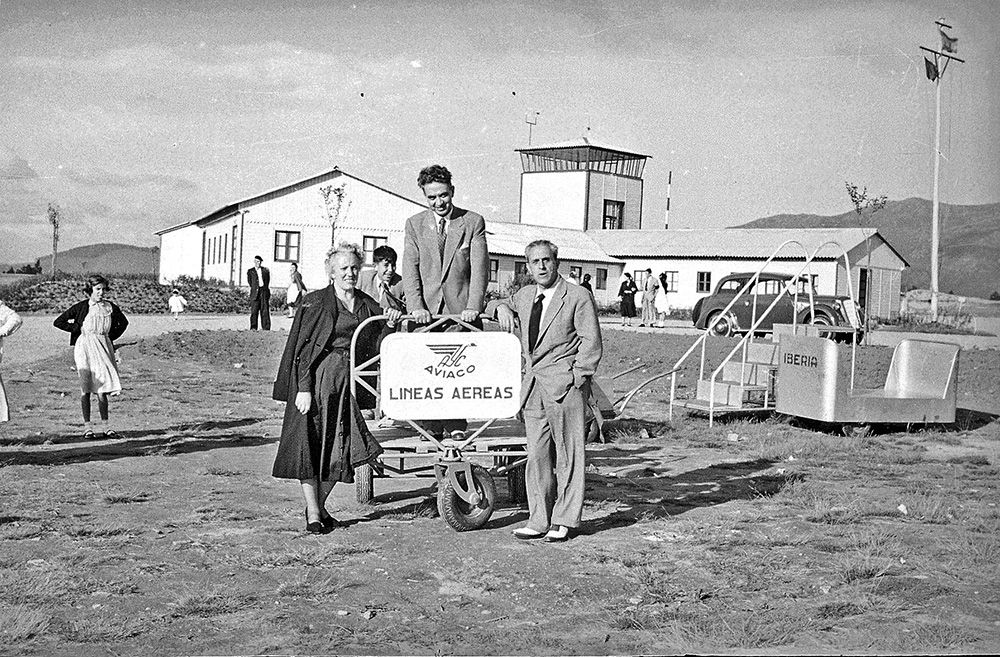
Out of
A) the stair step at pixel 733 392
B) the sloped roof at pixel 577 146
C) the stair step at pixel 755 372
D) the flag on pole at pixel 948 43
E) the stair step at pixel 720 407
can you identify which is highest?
the sloped roof at pixel 577 146

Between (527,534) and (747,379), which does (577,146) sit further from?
(527,534)

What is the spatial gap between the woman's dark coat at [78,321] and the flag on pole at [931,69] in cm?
860

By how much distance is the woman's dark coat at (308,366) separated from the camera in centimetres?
691

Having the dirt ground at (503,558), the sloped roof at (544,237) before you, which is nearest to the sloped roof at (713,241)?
the sloped roof at (544,237)

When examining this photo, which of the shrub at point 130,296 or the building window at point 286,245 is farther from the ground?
the building window at point 286,245

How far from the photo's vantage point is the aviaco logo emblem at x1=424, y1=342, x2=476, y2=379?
700 cm

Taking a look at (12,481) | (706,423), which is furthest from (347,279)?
(706,423)

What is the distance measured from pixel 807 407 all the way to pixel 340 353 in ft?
23.5

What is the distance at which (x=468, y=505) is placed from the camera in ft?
23.8

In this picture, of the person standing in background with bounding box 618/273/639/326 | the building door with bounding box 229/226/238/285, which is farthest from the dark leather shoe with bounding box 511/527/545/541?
the building door with bounding box 229/226/238/285

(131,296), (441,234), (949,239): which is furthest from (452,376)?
(949,239)

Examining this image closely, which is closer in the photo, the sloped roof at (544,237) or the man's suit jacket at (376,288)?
the man's suit jacket at (376,288)

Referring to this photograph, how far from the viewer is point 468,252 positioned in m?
7.77

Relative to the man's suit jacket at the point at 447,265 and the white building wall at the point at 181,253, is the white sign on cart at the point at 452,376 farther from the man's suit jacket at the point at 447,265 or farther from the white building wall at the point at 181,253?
the white building wall at the point at 181,253
